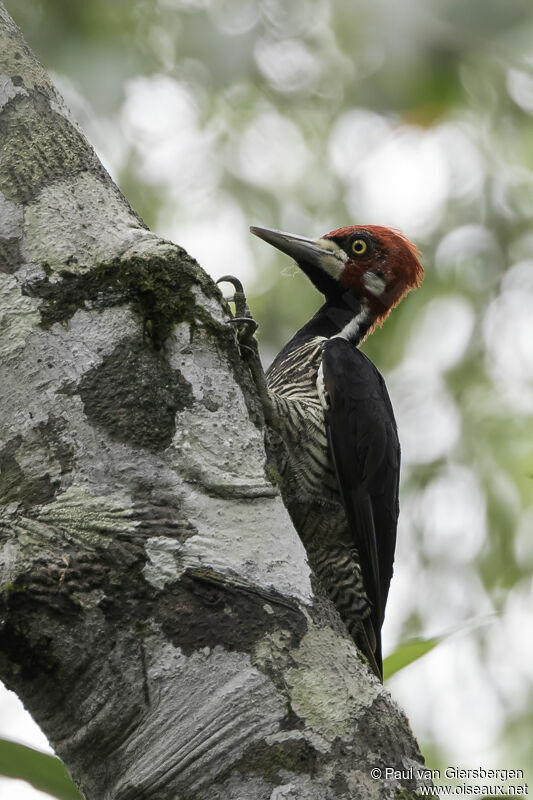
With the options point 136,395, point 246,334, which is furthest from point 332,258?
point 136,395

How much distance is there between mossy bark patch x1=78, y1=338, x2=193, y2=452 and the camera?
1753 mm

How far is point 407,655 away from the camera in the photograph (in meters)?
2.71

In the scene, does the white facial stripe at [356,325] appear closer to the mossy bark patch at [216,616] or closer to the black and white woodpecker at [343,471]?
the black and white woodpecker at [343,471]

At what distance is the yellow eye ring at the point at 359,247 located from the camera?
14.1 feet

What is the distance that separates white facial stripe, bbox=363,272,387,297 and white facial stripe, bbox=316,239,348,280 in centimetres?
14

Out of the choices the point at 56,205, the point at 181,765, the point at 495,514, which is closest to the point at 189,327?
the point at 56,205

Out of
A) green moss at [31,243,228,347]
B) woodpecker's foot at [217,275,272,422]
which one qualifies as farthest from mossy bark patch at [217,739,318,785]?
woodpecker's foot at [217,275,272,422]

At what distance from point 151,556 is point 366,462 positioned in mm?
1806

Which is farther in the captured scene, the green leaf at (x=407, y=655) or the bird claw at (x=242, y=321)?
the green leaf at (x=407, y=655)

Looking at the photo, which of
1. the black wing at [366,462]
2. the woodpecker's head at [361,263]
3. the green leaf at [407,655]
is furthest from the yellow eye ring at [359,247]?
the green leaf at [407,655]

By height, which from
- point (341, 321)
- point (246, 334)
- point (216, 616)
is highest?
point (341, 321)

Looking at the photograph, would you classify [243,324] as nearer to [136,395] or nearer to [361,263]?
[136,395]

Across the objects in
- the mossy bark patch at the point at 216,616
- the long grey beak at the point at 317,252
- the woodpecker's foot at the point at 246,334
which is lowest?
the mossy bark patch at the point at 216,616

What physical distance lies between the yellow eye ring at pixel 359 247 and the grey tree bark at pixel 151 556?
7.83 feet
